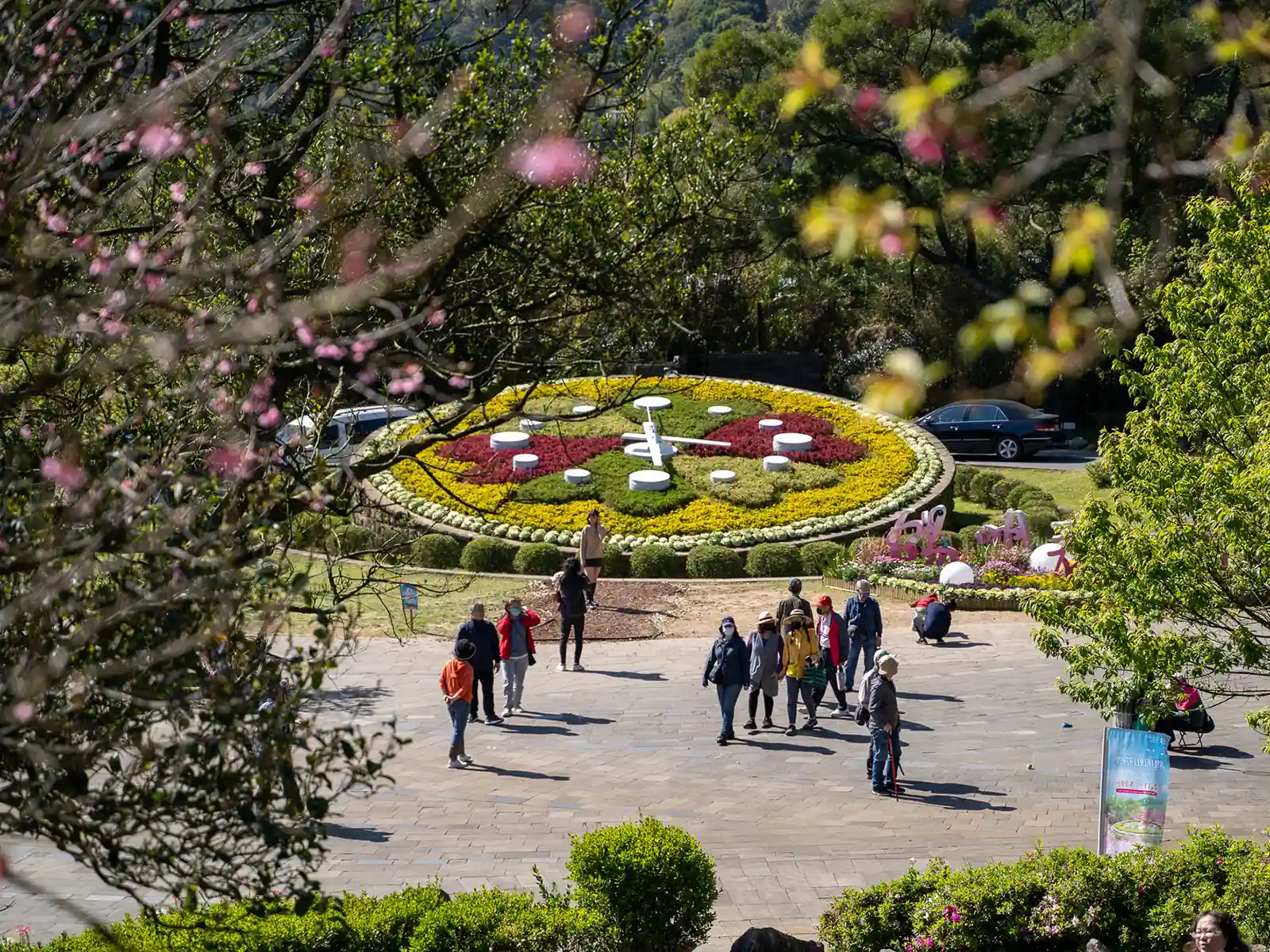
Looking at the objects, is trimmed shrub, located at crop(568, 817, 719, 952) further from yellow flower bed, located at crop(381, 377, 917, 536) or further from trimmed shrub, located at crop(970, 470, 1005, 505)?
trimmed shrub, located at crop(970, 470, 1005, 505)

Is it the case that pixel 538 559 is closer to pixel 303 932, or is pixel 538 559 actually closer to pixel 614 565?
pixel 614 565

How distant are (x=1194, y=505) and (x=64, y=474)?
798 cm

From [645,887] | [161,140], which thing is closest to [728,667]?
[645,887]

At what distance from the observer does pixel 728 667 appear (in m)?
14.1

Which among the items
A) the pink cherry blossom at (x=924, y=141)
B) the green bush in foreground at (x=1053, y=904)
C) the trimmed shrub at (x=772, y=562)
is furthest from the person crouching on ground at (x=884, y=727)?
the trimmed shrub at (x=772, y=562)

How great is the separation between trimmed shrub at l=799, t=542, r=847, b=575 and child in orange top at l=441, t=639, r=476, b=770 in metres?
9.69

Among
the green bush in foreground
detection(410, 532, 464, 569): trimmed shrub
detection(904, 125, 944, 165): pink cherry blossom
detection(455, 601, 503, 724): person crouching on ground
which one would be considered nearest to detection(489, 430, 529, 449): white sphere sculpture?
detection(410, 532, 464, 569): trimmed shrub

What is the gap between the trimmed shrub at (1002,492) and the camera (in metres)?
26.7

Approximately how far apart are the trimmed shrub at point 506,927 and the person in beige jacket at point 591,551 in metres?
11.0

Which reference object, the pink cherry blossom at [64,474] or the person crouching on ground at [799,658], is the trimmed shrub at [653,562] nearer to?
the person crouching on ground at [799,658]

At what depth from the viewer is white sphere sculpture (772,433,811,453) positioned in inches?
1053

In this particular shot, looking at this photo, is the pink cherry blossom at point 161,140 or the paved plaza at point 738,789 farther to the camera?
the paved plaza at point 738,789

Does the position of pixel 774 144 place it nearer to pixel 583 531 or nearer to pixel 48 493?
pixel 48 493

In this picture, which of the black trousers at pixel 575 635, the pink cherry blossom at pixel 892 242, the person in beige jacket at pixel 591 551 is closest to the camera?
the pink cherry blossom at pixel 892 242
